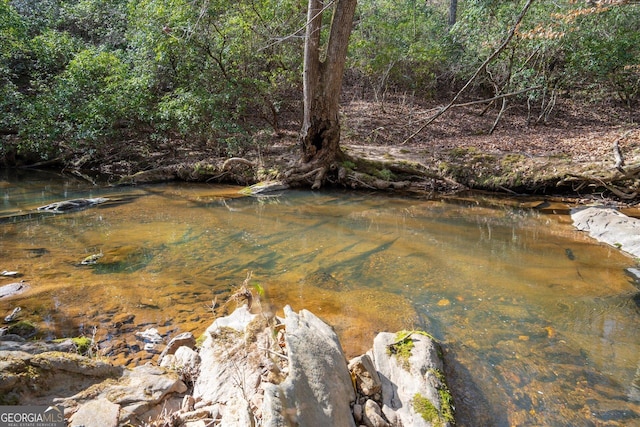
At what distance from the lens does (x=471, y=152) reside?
1084 centimetres

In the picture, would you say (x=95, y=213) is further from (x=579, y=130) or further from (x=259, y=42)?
(x=579, y=130)

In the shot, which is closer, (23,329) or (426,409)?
(426,409)

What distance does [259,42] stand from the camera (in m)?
12.6

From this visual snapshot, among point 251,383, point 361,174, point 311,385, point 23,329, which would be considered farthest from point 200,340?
point 361,174

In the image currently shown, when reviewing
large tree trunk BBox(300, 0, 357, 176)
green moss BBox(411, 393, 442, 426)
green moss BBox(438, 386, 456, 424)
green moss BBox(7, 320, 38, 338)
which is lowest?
green moss BBox(7, 320, 38, 338)

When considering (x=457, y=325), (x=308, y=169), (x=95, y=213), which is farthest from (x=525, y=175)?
(x=95, y=213)

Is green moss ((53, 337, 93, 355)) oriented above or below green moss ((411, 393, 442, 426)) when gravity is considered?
below

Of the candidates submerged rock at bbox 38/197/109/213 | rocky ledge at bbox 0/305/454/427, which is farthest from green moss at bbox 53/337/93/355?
submerged rock at bbox 38/197/109/213

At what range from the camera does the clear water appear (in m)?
3.11

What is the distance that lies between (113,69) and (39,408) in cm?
1323

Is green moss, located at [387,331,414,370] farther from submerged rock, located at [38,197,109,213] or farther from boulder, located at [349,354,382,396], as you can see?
submerged rock, located at [38,197,109,213]

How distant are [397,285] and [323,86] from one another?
22.6ft

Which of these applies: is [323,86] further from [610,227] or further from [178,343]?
[178,343]

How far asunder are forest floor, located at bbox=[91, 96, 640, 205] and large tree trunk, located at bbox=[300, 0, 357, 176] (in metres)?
0.99
